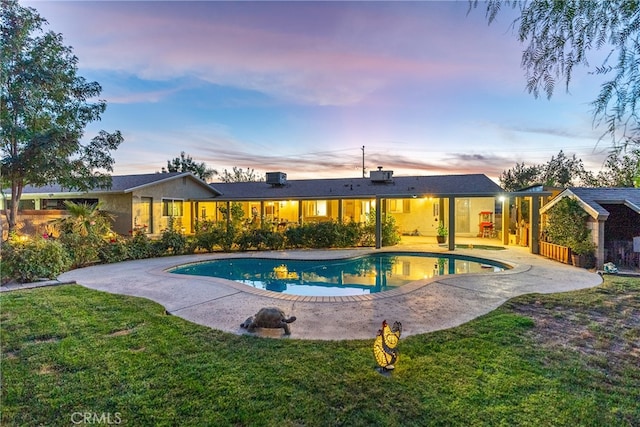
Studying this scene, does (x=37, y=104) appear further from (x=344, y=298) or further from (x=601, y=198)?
(x=601, y=198)

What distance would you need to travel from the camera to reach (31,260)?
7.86 m

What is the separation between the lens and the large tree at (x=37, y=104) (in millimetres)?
9477

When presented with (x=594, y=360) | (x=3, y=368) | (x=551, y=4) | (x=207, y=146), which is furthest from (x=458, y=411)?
(x=207, y=146)

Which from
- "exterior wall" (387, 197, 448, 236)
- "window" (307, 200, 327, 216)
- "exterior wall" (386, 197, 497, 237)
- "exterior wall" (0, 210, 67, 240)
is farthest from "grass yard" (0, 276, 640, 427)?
"window" (307, 200, 327, 216)

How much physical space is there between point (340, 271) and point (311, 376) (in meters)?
7.83

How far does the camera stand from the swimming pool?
8.89m

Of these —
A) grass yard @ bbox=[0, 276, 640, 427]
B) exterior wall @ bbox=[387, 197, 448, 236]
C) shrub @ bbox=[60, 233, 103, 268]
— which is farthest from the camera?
exterior wall @ bbox=[387, 197, 448, 236]

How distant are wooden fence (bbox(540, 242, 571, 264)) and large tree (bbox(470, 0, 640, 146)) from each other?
34.7 ft

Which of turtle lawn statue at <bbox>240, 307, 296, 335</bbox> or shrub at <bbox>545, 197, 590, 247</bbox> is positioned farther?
shrub at <bbox>545, 197, 590, 247</bbox>

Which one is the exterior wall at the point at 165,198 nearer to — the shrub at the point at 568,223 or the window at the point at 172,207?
the window at the point at 172,207

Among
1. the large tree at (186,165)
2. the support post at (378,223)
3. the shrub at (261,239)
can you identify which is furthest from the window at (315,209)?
the large tree at (186,165)

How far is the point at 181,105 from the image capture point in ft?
49.2

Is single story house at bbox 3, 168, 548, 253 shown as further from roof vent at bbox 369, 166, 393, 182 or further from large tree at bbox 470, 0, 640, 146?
large tree at bbox 470, 0, 640, 146

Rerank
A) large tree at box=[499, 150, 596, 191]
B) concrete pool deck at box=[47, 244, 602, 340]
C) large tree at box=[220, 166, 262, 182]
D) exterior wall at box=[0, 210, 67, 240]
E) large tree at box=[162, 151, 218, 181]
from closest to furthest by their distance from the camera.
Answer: concrete pool deck at box=[47, 244, 602, 340]
exterior wall at box=[0, 210, 67, 240]
large tree at box=[499, 150, 596, 191]
large tree at box=[162, 151, 218, 181]
large tree at box=[220, 166, 262, 182]
